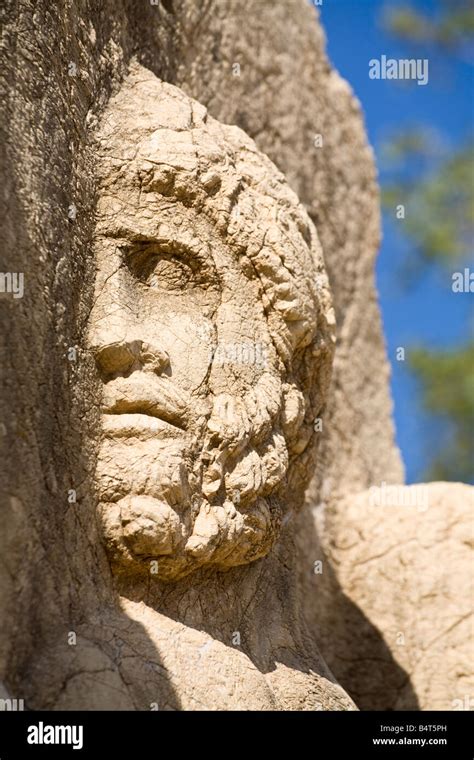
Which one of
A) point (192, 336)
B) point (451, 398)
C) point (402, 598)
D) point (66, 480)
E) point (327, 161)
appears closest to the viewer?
point (66, 480)

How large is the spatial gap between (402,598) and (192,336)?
2.33 m

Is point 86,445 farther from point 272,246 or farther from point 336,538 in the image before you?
point 336,538

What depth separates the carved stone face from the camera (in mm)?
4301

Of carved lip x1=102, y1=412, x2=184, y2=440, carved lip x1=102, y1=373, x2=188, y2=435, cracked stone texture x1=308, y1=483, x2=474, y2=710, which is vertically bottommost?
cracked stone texture x1=308, y1=483, x2=474, y2=710

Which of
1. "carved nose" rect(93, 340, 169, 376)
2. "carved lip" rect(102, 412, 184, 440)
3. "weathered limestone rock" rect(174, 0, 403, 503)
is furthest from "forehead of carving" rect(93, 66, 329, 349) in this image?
"weathered limestone rock" rect(174, 0, 403, 503)

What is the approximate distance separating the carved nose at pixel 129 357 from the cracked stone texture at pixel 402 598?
2.38m

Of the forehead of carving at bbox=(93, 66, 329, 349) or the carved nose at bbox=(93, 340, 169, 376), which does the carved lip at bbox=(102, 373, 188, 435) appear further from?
the forehead of carving at bbox=(93, 66, 329, 349)

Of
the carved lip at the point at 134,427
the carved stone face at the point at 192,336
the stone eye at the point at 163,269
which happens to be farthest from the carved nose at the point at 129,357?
the stone eye at the point at 163,269

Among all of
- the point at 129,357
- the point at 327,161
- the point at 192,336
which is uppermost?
the point at 327,161

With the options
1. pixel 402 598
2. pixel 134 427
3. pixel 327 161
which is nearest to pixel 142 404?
pixel 134 427

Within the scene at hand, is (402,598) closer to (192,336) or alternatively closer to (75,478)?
(192,336)

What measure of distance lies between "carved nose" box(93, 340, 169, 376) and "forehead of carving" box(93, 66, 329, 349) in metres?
0.45

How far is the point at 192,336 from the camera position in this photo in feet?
15.2
